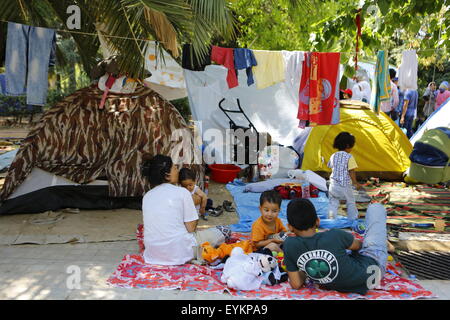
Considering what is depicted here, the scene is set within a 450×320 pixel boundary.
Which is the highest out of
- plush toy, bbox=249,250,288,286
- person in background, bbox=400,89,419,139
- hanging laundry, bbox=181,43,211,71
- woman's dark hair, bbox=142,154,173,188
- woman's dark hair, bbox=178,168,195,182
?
hanging laundry, bbox=181,43,211,71

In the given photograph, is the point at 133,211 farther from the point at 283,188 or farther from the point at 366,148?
the point at 366,148

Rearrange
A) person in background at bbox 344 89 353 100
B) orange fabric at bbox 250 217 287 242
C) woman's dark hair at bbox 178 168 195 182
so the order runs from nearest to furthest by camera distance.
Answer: orange fabric at bbox 250 217 287 242, woman's dark hair at bbox 178 168 195 182, person in background at bbox 344 89 353 100

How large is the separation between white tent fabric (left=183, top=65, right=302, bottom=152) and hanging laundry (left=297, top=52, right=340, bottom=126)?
2.09 meters

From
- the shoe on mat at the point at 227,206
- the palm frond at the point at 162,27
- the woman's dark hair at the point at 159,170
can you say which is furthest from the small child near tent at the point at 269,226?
the palm frond at the point at 162,27

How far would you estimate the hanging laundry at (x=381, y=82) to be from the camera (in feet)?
21.2

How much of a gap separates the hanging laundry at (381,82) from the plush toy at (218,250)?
145 inches

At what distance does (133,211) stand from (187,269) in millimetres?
2250

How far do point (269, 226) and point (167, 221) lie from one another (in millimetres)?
1008

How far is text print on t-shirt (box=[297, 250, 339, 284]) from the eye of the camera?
319 cm

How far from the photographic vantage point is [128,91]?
20.6 feet

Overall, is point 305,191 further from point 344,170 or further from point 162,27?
point 162,27

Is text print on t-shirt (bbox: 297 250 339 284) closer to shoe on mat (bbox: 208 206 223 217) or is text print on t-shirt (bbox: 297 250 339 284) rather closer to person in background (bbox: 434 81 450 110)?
shoe on mat (bbox: 208 206 223 217)

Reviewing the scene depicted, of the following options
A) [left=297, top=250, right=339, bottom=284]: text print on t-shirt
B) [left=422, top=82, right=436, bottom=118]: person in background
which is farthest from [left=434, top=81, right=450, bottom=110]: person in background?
[left=297, top=250, right=339, bottom=284]: text print on t-shirt

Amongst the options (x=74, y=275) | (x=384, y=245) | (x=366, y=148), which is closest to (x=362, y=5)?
(x=366, y=148)
